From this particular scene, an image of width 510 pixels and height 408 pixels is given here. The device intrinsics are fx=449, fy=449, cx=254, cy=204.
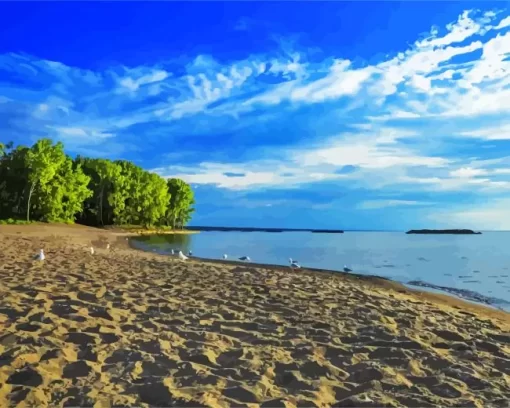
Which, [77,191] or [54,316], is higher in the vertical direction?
[77,191]

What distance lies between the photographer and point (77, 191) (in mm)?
60312

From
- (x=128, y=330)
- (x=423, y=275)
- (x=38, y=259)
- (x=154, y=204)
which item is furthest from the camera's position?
(x=154, y=204)

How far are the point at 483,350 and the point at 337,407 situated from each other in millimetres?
3210

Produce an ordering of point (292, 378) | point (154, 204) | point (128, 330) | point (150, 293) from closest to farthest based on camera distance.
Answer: point (292, 378)
point (128, 330)
point (150, 293)
point (154, 204)

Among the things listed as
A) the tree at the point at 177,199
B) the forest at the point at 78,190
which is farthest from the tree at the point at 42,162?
the tree at the point at 177,199

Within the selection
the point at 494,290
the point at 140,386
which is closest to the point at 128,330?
the point at 140,386

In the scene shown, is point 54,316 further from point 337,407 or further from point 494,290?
point 494,290

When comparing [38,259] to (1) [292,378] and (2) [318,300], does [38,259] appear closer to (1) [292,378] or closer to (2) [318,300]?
(2) [318,300]

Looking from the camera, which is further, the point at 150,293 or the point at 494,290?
the point at 494,290

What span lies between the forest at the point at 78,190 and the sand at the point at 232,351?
49.0 metres

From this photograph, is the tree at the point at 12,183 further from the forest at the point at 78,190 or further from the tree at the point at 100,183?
the tree at the point at 100,183

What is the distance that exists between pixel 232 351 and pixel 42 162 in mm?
53597

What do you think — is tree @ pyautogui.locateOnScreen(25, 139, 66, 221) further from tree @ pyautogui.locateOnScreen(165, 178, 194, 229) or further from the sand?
the sand

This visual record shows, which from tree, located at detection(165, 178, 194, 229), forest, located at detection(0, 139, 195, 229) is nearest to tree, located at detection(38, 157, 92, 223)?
forest, located at detection(0, 139, 195, 229)
